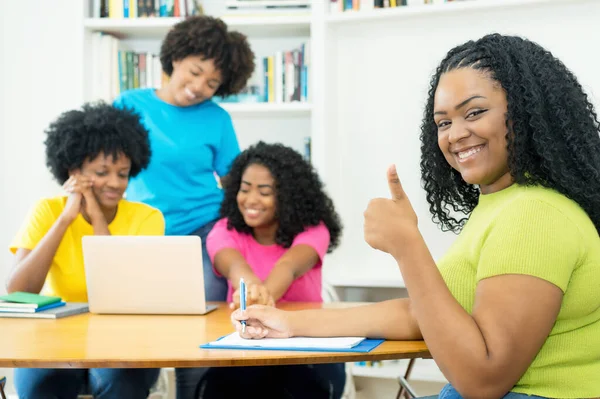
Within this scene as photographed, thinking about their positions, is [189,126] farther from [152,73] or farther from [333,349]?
[333,349]

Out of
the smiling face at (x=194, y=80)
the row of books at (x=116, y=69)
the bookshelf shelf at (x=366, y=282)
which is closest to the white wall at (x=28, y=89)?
the row of books at (x=116, y=69)

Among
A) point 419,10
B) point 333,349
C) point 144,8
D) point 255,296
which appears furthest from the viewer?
point 144,8

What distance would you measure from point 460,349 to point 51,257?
1520mm

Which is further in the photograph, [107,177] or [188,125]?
[188,125]

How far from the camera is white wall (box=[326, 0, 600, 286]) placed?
11.4ft

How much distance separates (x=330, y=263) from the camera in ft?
11.4

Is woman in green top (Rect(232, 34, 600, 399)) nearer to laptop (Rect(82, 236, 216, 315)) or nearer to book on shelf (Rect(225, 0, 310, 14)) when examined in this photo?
laptop (Rect(82, 236, 216, 315))

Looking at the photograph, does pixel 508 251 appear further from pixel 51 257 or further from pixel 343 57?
pixel 343 57

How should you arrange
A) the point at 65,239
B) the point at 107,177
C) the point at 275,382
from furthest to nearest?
the point at 107,177, the point at 65,239, the point at 275,382

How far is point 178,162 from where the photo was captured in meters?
2.98

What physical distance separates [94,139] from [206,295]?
0.67 metres

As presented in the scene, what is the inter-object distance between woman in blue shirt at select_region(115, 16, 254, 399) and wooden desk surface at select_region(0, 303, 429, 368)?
106 cm

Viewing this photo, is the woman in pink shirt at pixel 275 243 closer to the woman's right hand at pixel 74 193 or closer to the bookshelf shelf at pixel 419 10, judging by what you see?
the woman's right hand at pixel 74 193

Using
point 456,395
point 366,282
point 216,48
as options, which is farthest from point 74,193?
point 456,395
